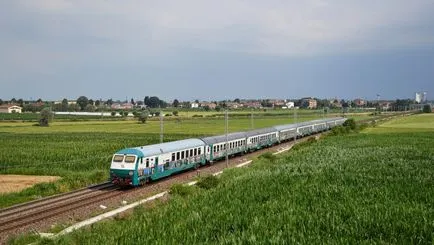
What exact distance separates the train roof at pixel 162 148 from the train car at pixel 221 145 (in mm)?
1904

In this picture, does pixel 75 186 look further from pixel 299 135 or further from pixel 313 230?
pixel 299 135

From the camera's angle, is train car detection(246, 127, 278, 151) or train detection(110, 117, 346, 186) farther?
train car detection(246, 127, 278, 151)

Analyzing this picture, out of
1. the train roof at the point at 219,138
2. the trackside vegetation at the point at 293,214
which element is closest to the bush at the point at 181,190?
the trackside vegetation at the point at 293,214

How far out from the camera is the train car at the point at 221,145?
1918 inches

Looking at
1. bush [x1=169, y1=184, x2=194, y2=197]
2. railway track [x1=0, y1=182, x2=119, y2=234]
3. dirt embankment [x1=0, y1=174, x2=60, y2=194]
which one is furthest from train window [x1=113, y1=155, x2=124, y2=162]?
dirt embankment [x1=0, y1=174, x2=60, y2=194]

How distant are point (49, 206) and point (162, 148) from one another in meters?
11.1

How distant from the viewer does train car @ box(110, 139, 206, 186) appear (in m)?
34.1

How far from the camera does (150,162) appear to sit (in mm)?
35969

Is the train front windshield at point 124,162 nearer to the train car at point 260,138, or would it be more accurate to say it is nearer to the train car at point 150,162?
the train car at point 150,162

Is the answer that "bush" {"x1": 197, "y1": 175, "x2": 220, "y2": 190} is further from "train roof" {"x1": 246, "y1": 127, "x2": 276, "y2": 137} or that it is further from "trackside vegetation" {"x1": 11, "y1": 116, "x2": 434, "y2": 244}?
"train roof" {"x1": 246, "y1": 127, "x2": 276, "y2": 137}

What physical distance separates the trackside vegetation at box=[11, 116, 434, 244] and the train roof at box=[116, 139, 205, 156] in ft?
19.9

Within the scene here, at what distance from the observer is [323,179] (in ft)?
98.9

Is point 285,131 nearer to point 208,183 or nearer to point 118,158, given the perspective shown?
point 118,158

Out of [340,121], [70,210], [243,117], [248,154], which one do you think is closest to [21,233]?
[70,210]
